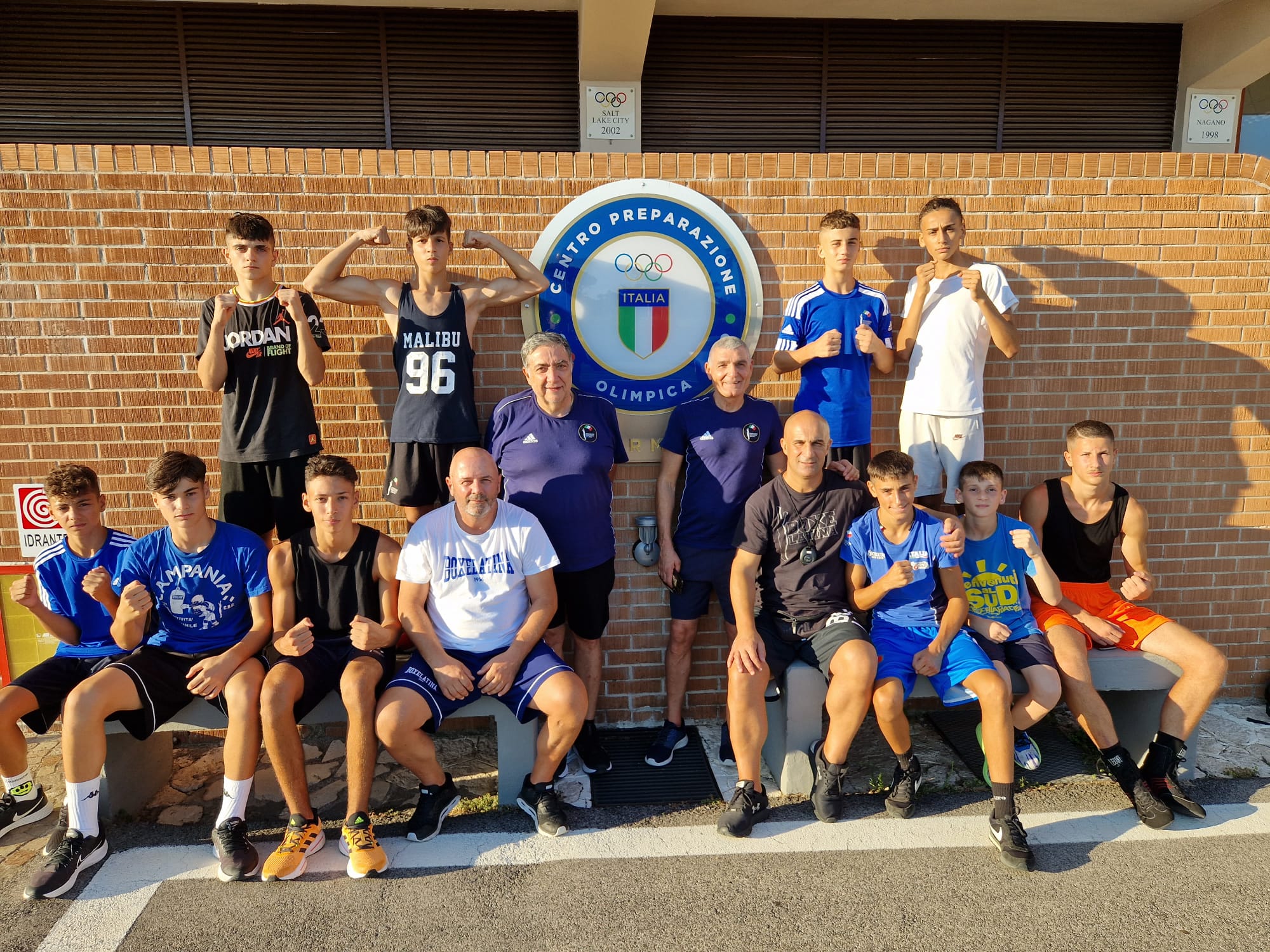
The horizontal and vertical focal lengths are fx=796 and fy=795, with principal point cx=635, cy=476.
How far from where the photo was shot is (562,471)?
3.54 meters

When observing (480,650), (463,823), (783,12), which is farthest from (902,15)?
(463,823)

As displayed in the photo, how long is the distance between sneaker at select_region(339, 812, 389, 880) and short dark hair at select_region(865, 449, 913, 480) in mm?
2454

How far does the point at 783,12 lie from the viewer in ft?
21.6

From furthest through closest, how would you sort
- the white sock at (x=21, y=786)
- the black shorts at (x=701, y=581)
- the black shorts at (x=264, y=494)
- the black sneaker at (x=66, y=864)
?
1. the black shorts at (x=701, y=581)
2. the black shorts at (x=264, y=494)
3. the white sock at (x=21, y=786)
4. the black sneaker at (x=66, y=864)

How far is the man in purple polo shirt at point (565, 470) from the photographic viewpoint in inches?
139

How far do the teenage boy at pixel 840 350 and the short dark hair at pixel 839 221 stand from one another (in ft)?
0.06

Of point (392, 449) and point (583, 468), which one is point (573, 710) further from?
point (392, 449)

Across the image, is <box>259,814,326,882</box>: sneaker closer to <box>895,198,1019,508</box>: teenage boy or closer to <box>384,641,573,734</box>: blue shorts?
<box>384,641,573,734</box>: blue shorts

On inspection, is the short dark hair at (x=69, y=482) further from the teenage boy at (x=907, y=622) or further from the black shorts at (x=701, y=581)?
the teenage boy at (x=907, y=622)

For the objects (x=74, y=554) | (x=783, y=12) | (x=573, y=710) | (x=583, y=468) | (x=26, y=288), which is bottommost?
(x=573, y=710)

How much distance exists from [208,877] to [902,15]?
763 centimetres

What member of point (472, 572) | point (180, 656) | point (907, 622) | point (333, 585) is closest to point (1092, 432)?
point (907, 622)

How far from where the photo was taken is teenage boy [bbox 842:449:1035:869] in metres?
3.21

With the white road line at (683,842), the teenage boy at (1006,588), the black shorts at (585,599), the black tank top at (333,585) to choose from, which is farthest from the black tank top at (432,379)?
the teenage boy at (1006,588)
